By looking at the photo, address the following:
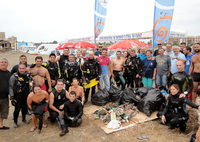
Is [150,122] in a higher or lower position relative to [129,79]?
lower

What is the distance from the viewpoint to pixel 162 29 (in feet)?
20.7

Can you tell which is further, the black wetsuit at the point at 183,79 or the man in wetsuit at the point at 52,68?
the man in wetsuit at the point at 52,68

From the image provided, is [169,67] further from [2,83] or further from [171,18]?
[2,83]

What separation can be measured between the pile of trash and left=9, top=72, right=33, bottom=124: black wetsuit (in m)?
1.97

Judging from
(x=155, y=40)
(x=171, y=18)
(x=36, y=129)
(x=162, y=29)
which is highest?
(x=171, y=18)

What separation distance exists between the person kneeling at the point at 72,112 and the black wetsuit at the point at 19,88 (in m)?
1.07

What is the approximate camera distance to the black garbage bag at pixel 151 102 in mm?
3914

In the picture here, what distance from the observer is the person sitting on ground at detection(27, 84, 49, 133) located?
3.35 m

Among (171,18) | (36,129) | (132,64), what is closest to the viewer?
(36,129)

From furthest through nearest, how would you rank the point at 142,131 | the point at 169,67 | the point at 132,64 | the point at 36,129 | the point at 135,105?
1. the point at 132,64
2. the point at 169,67
3. the point at 135,105
4. the point at 36,129
5. the point at 142,131

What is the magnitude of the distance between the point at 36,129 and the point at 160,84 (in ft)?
13.4

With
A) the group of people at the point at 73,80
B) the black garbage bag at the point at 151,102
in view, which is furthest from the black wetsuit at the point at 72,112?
the black garbage bag at the point at 151,102

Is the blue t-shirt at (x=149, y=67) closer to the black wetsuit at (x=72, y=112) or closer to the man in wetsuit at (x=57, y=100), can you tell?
the black wetsuit at (x=72, y=112)

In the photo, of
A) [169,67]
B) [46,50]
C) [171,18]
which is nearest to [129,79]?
[169,67]
